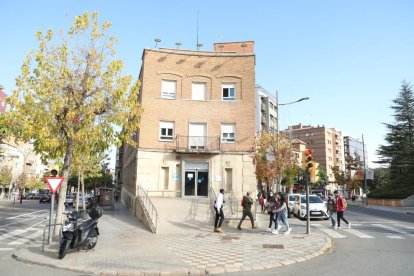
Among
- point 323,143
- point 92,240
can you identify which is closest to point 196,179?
point 92,240

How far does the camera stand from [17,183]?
6412cm

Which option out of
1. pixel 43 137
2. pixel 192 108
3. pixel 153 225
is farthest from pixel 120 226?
pixel 192 108

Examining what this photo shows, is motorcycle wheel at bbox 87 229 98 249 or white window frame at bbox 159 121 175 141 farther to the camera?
white window frame at bbox 159 121 175 141

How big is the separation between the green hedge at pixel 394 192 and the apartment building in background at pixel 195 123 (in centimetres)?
2679

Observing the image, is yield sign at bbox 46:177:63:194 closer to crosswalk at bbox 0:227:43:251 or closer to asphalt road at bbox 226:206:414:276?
crosswalk at bbox 0:227:43:251

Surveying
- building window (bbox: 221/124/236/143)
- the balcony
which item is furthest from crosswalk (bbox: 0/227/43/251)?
building window (bbox: 221/124/236/143)

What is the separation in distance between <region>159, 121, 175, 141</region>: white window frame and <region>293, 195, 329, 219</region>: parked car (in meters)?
9.39

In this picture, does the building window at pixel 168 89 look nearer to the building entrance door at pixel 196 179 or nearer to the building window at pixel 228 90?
the building window at pixel 228 90

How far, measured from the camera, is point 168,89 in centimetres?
2303

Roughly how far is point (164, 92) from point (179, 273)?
17036 mm

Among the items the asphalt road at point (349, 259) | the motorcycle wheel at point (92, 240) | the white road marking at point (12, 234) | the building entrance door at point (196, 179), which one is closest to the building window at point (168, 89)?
the building entrance door at point (196, 179)

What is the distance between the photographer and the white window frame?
73.9 ft

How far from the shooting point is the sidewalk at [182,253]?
762 centimetres

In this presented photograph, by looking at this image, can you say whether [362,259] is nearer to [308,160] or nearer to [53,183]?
[308,160]
